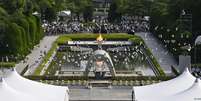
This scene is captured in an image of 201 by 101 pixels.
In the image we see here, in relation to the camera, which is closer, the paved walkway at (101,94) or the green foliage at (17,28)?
the paved walkway at (101,94)

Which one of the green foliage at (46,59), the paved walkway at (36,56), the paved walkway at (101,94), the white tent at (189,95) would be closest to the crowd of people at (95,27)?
the paved walkway at (36,56)

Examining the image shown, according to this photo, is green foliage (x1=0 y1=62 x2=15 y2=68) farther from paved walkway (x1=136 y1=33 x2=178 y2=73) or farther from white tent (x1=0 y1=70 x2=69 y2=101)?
white tent (x1=0 y1=70 x2=69 y2=101)

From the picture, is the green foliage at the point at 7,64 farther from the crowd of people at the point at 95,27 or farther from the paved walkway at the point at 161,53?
the crowd of people at the point at 95,27

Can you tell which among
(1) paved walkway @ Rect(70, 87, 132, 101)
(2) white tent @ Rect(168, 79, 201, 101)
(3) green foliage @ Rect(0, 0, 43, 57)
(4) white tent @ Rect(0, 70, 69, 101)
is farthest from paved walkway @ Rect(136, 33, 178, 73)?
(2) white tent @ Rect(168, 79, 201, 101)

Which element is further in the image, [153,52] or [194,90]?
[153,52]

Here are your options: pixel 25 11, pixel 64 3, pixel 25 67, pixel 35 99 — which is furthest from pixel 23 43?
pixel 64 3

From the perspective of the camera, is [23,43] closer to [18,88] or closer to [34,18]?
[34,18]

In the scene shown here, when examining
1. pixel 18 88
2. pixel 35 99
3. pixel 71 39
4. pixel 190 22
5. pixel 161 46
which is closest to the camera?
pixel 35 99
